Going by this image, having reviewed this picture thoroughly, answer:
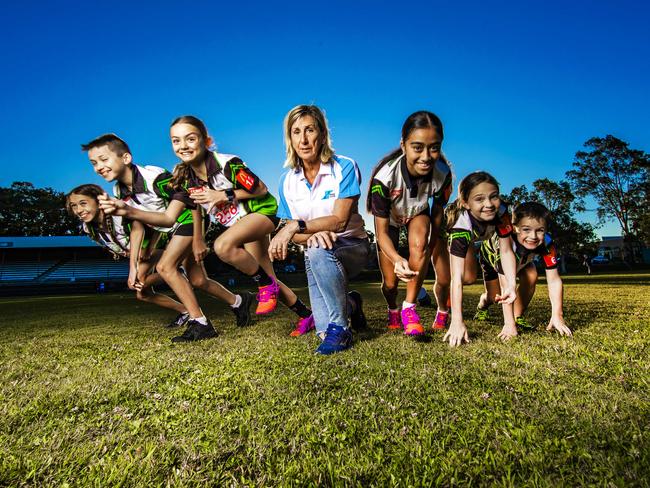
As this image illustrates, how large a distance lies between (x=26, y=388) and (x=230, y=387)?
1.36 metres

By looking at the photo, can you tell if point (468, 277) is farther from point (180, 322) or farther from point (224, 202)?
point (180, 322)

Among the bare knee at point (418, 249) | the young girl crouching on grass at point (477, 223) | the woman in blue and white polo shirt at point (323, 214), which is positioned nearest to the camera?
the woman in blue and white polo shirt at point (323, 214)

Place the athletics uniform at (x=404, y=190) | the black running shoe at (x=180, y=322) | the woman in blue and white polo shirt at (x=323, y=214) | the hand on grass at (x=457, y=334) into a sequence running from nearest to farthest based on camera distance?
1. the hand on grass at (x=457, y=334)
2. the woman in blue and white polo shirt at (x=323, y=214)
3. the athletics uniform at (x=404, y=190)
4. the black running shoe at (x=180, y=322)

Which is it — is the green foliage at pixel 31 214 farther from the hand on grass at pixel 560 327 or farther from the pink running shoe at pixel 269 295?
the hand on grass at pixel 560 327

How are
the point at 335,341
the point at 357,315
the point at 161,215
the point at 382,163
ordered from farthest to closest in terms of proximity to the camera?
the point at 161,215 < the point at 357,315 < the point at 382,163 < the point at 335,341

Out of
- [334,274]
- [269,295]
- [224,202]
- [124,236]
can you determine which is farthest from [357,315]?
[124,236]

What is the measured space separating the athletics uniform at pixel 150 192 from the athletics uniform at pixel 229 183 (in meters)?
0.28

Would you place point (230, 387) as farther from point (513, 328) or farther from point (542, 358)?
point (513, 328)

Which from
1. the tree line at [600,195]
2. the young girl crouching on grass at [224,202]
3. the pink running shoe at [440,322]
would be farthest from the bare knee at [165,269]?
the tree line at [600,195]

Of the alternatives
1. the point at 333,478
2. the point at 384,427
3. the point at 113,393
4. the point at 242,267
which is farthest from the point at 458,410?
the point at 242,267

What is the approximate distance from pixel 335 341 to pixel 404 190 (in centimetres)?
171

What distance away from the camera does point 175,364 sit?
3.12 m

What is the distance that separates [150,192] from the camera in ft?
17.8

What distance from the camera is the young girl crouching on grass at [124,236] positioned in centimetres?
569
